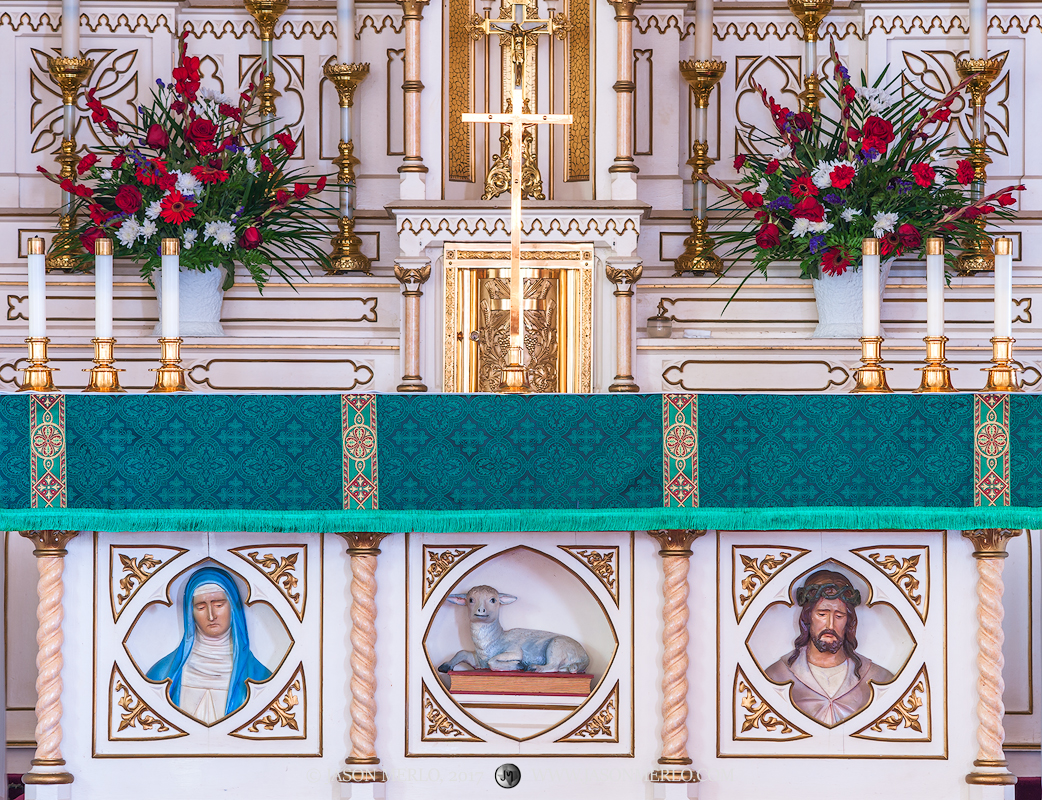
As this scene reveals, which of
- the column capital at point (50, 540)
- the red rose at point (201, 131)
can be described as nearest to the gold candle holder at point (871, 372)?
the column capital at point (50, 540)

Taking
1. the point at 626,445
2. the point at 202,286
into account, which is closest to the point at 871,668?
the point at 626,445

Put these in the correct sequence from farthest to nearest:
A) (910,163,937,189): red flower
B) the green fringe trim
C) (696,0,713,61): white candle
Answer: (696,0,713,61): white candle
(910,163,937,189): red flower
the green fringe trim

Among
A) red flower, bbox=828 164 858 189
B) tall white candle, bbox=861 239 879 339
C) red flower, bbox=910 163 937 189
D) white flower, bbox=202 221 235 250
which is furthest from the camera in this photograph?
white flower, bbox=202 221 235 250

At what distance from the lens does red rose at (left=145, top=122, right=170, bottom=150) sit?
519cm

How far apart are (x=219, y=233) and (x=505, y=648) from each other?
2.25m

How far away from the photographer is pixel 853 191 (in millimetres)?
5156

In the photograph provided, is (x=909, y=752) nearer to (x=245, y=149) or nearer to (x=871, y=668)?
(x=871, y=668)

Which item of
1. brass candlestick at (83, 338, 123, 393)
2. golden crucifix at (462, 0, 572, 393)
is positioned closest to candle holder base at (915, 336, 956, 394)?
golden crucifix at (462, 0, 572, 393)

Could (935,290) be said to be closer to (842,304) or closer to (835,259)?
(835,259)

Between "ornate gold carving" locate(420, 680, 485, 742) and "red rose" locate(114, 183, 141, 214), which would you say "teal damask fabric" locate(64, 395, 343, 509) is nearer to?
"ornate gold carving" locate(420, 680, 485, 742)

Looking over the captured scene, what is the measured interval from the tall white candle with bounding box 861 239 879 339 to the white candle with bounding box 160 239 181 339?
86.8 inches

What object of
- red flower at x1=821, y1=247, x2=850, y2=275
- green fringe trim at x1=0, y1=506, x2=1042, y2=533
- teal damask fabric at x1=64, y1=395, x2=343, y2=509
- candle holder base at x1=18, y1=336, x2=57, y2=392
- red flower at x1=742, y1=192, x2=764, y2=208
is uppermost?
red flower at x1=742, y1=192, x2=764, y2=208

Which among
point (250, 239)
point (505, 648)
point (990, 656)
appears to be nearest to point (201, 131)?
point (250, 239)

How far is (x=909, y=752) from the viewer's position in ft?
12.2
